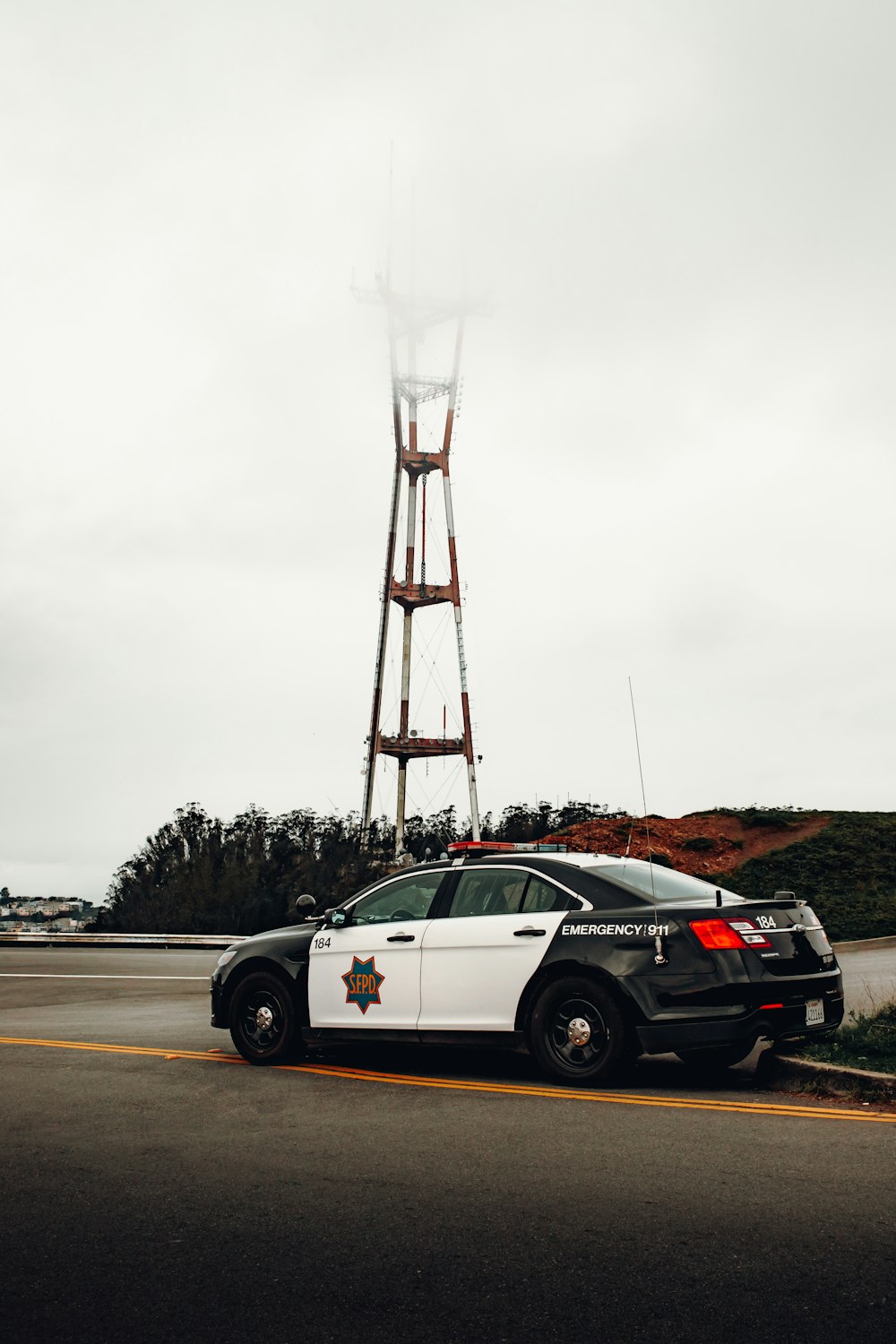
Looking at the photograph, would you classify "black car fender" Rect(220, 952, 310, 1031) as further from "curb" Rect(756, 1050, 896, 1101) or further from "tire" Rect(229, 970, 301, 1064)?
"curb" Rect(756, 1050, 896, 1101)

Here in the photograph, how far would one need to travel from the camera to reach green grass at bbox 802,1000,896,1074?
8227 mm

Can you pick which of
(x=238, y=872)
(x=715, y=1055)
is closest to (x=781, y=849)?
(x=238, y=872)

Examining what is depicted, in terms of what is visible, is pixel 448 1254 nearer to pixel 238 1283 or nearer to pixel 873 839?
pixel 238 1283

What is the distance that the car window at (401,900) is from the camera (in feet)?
31.5

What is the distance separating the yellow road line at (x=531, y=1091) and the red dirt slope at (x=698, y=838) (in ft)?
74.3

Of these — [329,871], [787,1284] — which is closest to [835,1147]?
[787,1284]

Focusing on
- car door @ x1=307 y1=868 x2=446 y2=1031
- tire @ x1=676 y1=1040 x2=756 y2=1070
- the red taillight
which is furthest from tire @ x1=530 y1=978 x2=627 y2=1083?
car door @ x1=307 y1=868 x2=446 y2=1031

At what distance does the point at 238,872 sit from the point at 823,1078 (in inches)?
901

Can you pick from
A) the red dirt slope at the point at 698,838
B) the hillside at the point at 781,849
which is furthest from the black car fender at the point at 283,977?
the red dirt slope at the point at 698,838

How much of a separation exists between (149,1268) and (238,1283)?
0.41m

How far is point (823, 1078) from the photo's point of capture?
26.8 ft

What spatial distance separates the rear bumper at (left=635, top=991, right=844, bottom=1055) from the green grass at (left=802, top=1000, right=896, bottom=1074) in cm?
51

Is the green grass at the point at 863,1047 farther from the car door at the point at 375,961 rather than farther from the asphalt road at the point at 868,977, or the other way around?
the car door at the point at 375,961

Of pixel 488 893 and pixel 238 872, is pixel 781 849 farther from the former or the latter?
pixel 488 893
